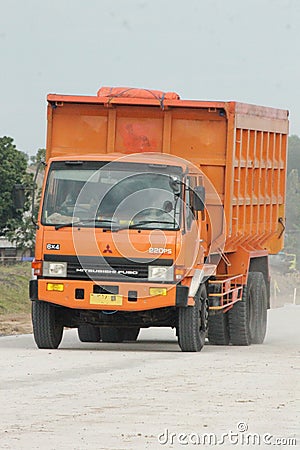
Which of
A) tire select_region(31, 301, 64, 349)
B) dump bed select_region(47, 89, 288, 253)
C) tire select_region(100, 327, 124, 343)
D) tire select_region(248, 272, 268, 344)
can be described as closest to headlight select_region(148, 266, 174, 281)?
tire select_region(31, 301, 64, 349)

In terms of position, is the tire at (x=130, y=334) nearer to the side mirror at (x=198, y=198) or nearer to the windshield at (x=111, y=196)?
the side mirror at (x=198, y=198)

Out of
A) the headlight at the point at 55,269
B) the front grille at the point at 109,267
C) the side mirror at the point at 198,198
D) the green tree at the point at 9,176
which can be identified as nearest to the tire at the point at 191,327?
the front grille at the point at 109,267

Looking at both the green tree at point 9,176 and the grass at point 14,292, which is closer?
the grass at point 14,292

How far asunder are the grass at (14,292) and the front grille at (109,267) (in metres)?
14.2

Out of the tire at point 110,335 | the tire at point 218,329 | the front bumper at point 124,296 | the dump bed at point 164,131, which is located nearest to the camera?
the front bumper at point 124,296

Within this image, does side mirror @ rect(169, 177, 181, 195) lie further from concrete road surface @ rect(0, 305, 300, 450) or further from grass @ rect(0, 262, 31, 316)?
grass @ rect(0, 262, 31, 316)

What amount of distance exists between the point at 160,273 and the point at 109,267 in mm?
702

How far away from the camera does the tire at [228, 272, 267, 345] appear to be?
65.8 feet

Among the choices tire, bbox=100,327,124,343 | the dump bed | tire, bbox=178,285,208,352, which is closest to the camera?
tire, bbox=178,285,208,352

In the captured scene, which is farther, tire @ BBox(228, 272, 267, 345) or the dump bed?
tire @ BBox(228, 272, 267, 345)

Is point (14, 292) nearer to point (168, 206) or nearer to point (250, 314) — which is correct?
point (250, 314)

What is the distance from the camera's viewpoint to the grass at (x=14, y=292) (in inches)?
1309

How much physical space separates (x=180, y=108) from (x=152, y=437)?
949 cm

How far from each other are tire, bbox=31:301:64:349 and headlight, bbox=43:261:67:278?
2.36 feet
